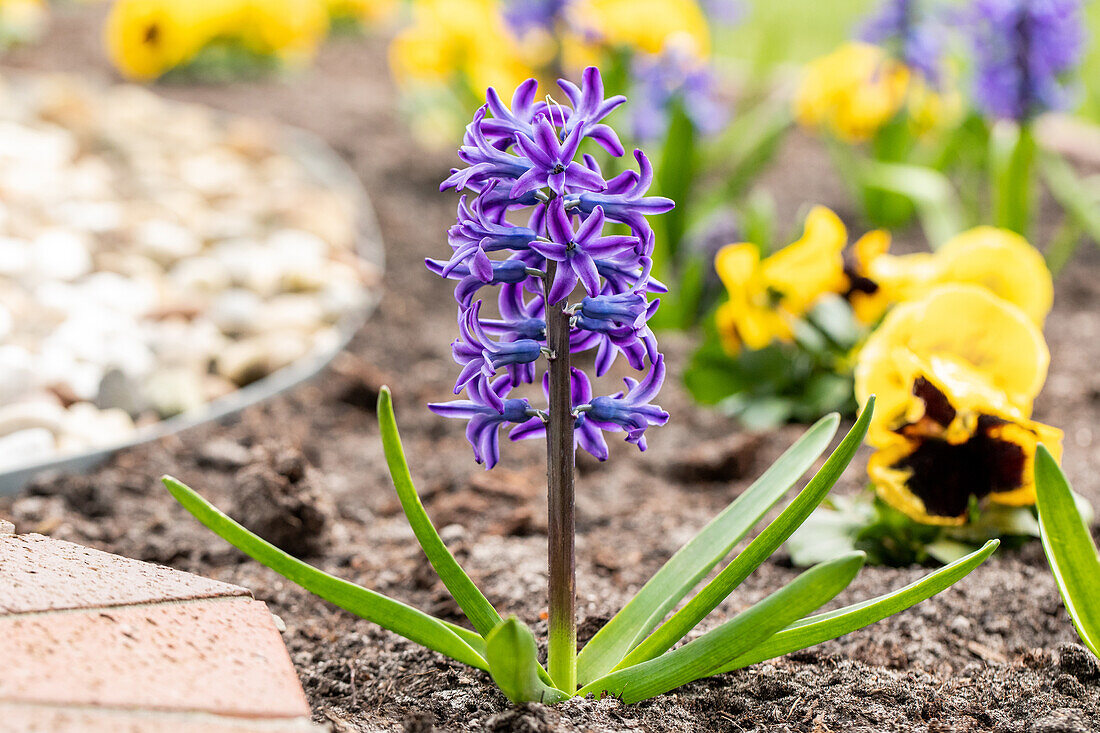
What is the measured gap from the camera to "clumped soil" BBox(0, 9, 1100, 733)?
119cm

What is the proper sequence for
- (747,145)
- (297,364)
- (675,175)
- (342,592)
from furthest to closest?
(747,145), (675,175), (297,364), (342,592)

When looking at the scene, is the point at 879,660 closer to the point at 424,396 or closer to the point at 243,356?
the point at 424,396

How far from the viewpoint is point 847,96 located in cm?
395

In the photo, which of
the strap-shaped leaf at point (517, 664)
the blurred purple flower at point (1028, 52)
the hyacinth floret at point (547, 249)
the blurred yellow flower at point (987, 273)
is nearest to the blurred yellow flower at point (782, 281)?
the blurred yellow flower at point (987, 273)

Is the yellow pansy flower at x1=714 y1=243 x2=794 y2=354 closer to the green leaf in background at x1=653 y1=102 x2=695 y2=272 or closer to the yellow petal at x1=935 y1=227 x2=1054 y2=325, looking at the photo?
the yellow petal at x1=935 y1=227 x2=1054 y2=325

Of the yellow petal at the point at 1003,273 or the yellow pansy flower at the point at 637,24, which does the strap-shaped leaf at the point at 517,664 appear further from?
the yellow pansy flower at the point at 637,24

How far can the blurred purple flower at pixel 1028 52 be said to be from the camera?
8.46 ft

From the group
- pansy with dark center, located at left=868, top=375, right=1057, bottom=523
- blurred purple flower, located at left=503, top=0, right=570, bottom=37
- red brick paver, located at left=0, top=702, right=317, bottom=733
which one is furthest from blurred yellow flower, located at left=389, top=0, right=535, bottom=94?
red brick paver, located at left=0, top=702, right=317, bottom=733

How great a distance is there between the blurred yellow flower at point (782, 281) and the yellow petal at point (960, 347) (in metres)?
0.51

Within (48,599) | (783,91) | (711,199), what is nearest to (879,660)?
(48,599)

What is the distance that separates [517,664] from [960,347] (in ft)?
3.22

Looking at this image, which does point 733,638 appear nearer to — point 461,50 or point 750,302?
point 750,302

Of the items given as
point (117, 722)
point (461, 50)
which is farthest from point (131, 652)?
point (461, 50)

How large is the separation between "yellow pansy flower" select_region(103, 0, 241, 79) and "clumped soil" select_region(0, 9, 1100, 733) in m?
2.83
